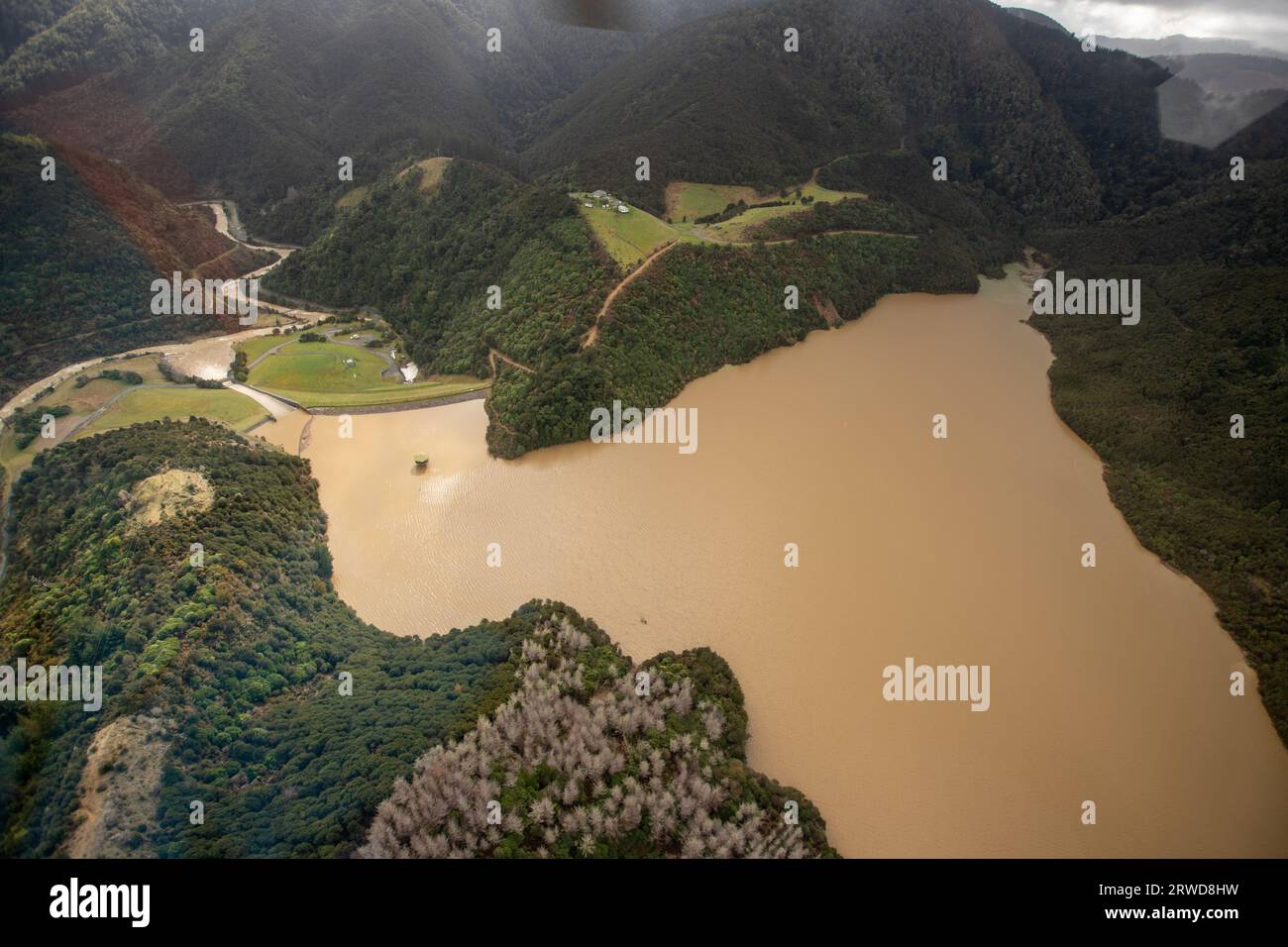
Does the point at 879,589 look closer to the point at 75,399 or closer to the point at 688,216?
the point at 688,216

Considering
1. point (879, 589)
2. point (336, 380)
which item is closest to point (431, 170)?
point (336, 380)

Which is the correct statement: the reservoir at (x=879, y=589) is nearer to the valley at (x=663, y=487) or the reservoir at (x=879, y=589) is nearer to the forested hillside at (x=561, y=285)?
the valley at (x=663, y=487)

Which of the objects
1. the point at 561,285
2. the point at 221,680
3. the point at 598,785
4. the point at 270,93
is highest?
the point at 270,93

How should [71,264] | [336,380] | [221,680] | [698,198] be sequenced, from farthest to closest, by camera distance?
[698,198] → [71,264] → [336,380] → [221,680]

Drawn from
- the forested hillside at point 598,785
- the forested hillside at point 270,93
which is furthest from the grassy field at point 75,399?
the forested hillside at point 598,785

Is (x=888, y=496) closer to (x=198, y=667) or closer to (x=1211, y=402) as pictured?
(x=1211, y=402)

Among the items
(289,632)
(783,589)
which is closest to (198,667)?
(289,632)
